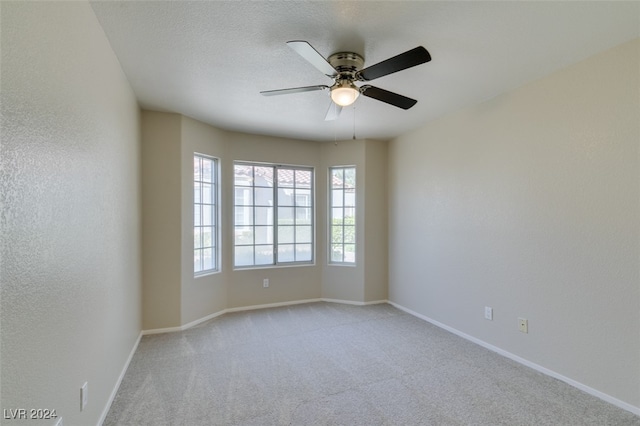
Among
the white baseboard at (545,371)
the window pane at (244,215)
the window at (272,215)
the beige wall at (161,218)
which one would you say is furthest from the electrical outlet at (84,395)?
the white baseboard at (545,371)

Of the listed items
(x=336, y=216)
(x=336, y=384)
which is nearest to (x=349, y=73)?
(x=336, y=384)

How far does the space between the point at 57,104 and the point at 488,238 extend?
3.45 metres

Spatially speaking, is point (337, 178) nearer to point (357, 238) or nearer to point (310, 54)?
point (357, 238)

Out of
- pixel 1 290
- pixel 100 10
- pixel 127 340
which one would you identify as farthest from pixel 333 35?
pixel 127 340

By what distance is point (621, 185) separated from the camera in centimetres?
212

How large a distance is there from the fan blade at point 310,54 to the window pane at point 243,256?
295 centimetres

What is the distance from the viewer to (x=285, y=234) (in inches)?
184

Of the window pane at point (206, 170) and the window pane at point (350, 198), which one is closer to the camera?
the window pane at point (206, 170)

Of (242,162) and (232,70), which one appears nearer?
(232,70)

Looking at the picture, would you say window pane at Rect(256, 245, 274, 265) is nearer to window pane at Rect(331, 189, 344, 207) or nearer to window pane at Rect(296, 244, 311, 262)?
window pane at Rect(296, 244, 311, 262)

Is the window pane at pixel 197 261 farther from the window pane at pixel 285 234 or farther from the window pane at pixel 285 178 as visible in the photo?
the window pane at pixel 285 178

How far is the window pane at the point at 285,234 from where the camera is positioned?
4.65 meters

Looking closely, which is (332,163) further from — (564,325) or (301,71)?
(564,325)

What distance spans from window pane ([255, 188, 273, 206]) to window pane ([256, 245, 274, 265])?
651mm
